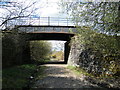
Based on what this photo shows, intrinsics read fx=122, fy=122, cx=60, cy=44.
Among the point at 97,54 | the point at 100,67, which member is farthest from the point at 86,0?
the point at 100,67

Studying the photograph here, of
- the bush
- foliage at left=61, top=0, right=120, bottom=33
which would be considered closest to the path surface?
the bush

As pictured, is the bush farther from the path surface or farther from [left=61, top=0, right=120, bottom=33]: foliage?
the path surface

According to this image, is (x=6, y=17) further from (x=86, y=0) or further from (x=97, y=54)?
(x=97, y=54)

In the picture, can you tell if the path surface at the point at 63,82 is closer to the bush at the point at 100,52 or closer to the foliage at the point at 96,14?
the bush at the point at 100,52

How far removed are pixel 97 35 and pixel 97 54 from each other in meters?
2.15

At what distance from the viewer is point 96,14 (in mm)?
5516

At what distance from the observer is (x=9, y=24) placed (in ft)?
23.5

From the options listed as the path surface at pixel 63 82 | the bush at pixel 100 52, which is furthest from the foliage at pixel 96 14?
the path surface at pixel 63 82

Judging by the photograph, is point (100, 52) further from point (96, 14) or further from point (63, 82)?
point (63, 82)

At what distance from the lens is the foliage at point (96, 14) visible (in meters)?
5.03

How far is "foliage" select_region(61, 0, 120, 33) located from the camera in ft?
16.5

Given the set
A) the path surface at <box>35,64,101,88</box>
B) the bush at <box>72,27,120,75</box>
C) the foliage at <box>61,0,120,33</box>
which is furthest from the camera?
the bush at <box>72,27,120,75</box>

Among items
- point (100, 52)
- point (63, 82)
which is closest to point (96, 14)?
point (100, 52)

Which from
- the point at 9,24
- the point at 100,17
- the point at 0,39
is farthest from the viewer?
the point at 9,24
